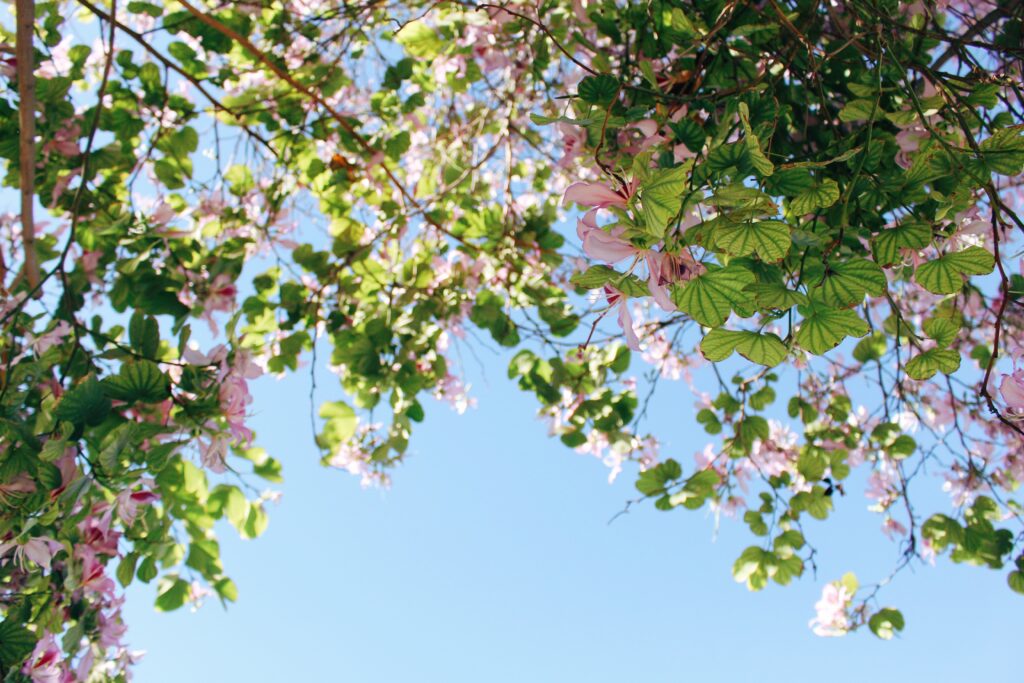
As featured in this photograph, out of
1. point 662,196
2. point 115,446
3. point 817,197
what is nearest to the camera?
point 662,196

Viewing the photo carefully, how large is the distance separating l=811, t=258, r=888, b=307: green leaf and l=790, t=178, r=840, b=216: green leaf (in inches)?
2.5

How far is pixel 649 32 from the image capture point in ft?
3.88

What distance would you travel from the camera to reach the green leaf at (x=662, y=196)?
62cm

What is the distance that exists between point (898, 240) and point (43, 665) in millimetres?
1206

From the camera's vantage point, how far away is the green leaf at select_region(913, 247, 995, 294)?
712 millimetres

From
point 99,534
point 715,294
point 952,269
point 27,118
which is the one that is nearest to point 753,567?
point 952,269

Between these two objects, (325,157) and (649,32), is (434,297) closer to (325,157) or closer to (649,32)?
(325,157)

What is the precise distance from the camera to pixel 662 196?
63cm

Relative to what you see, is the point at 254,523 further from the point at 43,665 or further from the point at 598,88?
the point at 598,88

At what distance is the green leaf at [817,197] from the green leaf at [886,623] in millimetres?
1492

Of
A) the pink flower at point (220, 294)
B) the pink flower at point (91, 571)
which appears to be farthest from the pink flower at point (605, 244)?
the pink flower at point (220, 294)

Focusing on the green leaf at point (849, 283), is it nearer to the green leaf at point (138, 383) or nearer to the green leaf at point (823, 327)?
the green leaf at point (823, 327)

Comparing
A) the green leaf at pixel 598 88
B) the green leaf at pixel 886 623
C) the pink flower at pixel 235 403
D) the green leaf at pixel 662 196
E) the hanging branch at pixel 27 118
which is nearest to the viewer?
the green leaf at pixel 662 196

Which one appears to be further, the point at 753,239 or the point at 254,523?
the point at 254,523
